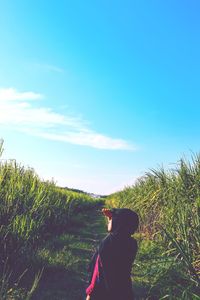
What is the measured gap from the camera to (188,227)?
735 cm

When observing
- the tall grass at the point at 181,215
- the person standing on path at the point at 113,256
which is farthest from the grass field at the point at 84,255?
the person standing on path at the point at 113,256

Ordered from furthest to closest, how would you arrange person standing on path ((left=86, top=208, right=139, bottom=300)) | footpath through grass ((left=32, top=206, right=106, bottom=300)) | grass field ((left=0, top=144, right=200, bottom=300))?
footpath through grass ((left=32, top=206, right=106, bottom=300))
grass field ((left=0, top=144, right=200, bottom=300))
person standing on path ((left=86, top=208, right=139, bottom=300))

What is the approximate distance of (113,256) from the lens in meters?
4.61

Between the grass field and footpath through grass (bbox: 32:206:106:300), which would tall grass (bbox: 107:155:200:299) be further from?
footpath through grass (bbox: 32:206:106:300)

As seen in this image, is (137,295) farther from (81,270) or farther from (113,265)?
(113,265)

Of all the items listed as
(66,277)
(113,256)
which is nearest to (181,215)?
(66,277)

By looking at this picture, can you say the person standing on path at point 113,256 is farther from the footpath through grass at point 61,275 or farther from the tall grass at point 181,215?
the footpath through grass at point 61,275

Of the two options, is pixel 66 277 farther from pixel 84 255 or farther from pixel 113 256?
pixel 113 256

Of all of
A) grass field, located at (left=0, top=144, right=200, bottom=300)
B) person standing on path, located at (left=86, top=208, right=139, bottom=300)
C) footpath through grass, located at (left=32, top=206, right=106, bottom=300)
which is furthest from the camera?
footpath through grass, located at (left=32, top=206, right=106, bottom=300)

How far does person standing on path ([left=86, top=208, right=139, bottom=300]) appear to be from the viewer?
4.55 metres

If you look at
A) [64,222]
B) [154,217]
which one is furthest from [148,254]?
[64,222]

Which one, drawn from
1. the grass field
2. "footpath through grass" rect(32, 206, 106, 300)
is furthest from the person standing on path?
"footpath through grass" rect(32, 206, 106, 300)

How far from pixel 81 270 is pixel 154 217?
3731 millimetres

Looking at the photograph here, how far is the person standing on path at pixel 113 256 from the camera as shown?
14.9 feet
